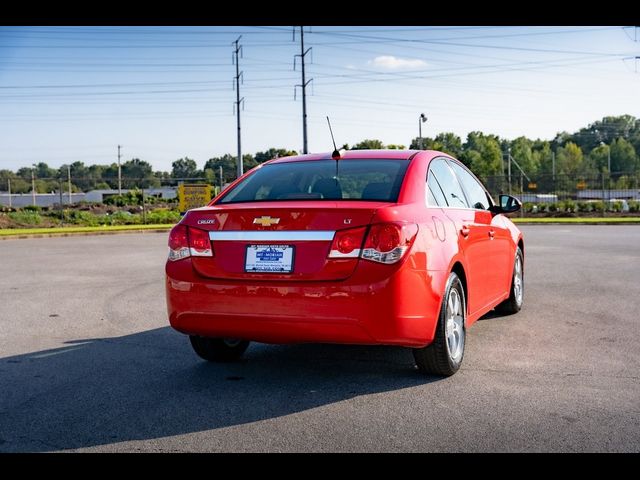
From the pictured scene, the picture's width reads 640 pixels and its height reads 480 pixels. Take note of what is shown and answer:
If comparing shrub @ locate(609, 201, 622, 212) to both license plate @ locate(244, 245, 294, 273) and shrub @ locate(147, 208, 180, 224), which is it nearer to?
shrub @ locate(147, 208, 180, 224)

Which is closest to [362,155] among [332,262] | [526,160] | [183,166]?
[332,262]

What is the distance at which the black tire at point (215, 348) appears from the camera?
569 cm

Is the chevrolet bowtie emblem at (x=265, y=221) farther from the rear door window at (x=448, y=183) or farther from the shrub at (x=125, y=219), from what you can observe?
the shrub at (x=125, y=219)

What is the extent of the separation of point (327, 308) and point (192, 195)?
27.4m

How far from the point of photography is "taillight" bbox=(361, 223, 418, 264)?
180 inches

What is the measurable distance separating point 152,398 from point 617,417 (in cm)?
293

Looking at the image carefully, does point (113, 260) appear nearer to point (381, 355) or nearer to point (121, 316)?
point (121, 316)

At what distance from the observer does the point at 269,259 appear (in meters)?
4.74

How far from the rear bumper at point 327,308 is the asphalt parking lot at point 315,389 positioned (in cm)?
43

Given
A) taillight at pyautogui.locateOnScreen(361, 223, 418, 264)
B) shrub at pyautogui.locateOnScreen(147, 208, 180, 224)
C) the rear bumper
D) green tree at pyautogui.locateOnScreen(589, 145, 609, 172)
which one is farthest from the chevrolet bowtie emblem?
green tree at pyautogui.locateOnScreen(589, 145, 609, 172)

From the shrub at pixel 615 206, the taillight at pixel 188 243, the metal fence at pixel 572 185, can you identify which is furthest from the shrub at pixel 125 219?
the taillight at pixel 188 243

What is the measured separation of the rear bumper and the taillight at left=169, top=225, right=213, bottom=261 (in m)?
0.19

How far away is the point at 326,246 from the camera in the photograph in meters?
4.62
